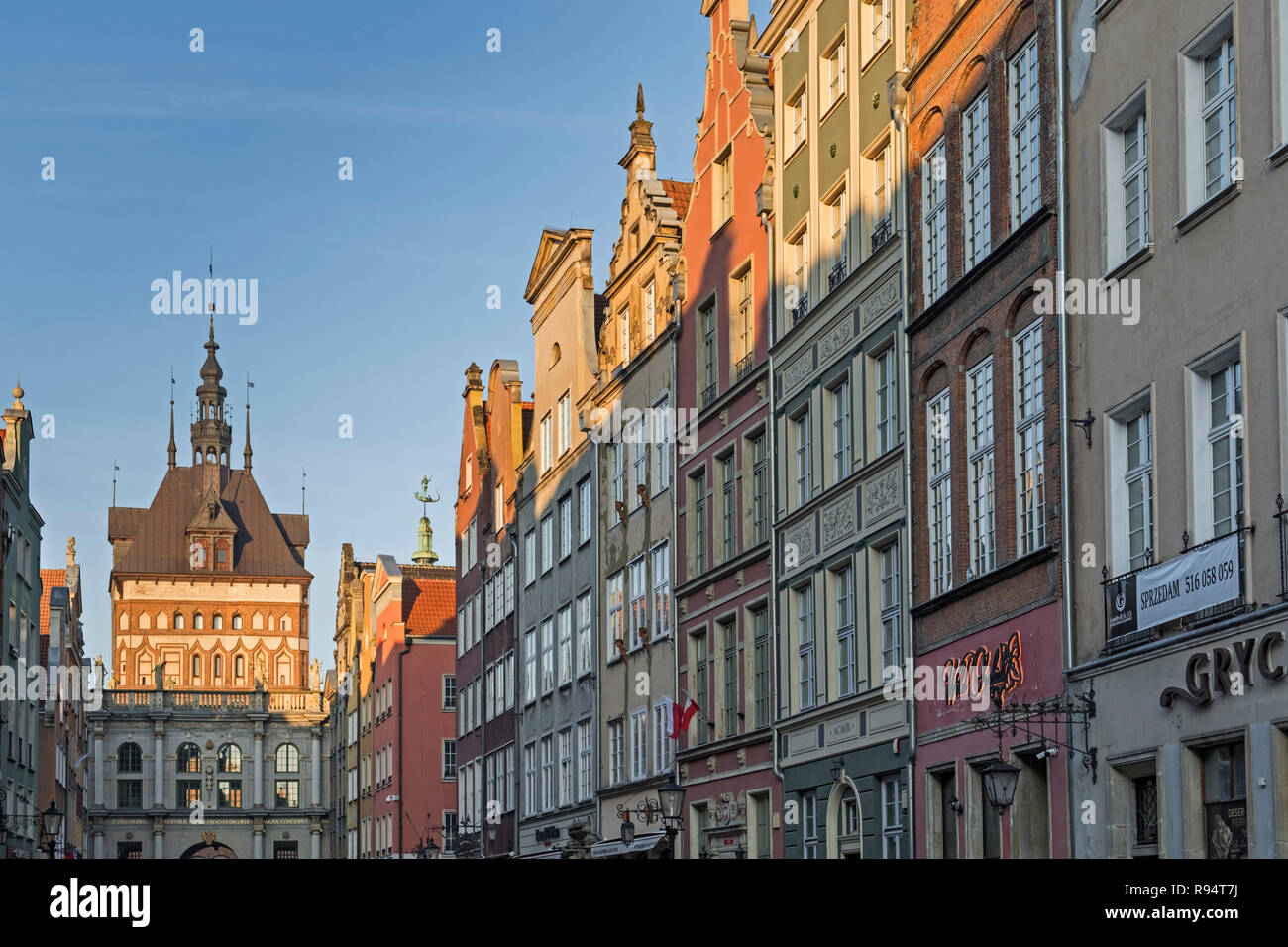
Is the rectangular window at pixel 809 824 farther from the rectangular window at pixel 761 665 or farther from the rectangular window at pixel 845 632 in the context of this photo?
the rectangular window at pixel 761 665

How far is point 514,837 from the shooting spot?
55.2 metres

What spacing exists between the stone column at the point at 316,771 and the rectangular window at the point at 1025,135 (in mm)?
99425

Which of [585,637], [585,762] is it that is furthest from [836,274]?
[585,762]

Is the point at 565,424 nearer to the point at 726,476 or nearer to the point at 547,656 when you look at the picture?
the point at 547,656

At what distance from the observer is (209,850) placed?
117750 millimetres

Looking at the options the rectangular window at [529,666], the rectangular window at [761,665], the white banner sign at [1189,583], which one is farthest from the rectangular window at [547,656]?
the white banner sign at [1189,583]

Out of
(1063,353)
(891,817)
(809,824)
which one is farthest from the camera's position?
(809,824)

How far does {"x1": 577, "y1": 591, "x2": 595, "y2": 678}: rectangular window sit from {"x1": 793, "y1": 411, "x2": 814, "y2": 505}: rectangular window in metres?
14.5

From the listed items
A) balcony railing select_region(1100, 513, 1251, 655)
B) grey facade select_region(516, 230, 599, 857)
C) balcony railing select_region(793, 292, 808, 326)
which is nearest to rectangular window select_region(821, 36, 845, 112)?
balcony railing select_region(793, 292, 808, 326)

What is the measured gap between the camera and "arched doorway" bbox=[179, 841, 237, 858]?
115 meters

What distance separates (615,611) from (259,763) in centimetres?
7926
